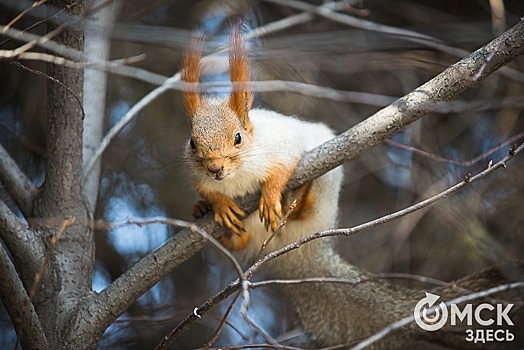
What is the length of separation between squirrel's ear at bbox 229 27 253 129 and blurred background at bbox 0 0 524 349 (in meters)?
0.80

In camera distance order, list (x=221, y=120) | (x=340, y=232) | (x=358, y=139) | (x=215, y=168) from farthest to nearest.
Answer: (x=221, y=120)
(x=215, y=168)
(x=358, y=139)
(x=340, y=232)

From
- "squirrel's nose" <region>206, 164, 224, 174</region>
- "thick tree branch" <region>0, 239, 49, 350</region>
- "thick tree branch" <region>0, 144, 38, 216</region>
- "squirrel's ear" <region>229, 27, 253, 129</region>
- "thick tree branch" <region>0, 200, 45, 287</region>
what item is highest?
"squirrel's ear" <region>229, 27, 253, 129</region>

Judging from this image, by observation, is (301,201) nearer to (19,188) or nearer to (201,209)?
(201,209)

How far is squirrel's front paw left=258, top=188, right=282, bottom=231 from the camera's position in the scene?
222 cm

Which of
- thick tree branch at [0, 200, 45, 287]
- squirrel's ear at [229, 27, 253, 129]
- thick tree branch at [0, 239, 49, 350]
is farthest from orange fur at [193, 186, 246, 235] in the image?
thick tree branch at [0, 239, 49, 350]

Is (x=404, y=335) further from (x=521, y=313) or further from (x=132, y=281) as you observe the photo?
(x=132, y=281)

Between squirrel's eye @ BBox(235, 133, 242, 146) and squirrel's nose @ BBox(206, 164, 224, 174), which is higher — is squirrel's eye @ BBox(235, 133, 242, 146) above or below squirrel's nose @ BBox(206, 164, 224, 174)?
above

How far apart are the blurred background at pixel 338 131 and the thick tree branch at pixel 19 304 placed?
124cm

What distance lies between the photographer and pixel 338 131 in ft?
11.7

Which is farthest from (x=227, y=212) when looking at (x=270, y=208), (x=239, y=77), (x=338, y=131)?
(x=338, y=131)

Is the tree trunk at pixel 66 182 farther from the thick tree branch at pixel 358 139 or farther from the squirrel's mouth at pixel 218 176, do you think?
the squirrel's mouth at pixel 218 176

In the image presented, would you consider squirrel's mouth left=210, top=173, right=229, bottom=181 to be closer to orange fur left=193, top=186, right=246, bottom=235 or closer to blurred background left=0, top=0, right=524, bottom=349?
orange fur left=193, top=186, right=246, bottom=235

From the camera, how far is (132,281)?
2043 millimetres

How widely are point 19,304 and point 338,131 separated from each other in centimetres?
212
